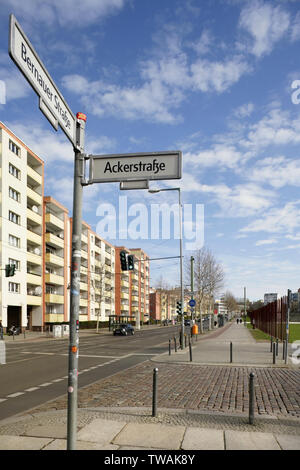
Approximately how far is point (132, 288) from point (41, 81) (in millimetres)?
104705

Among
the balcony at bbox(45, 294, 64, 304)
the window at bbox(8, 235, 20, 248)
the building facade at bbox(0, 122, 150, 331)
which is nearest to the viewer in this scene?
the building facade at bbox(0, 122, 150, 331)

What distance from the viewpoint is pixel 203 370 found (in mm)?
14727

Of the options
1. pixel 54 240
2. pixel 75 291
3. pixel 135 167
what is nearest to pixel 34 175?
pixel 54 240

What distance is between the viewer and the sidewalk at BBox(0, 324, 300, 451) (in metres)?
5.75

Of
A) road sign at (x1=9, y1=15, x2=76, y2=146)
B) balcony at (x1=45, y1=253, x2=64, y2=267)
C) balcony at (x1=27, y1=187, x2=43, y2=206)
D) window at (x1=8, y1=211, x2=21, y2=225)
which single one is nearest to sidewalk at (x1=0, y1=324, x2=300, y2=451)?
road sign at (x1=9, y1=15, x2=76, y2=146)

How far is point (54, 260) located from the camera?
5338 centimetres

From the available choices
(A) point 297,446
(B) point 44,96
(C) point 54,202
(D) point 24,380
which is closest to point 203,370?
(D) point 24,380

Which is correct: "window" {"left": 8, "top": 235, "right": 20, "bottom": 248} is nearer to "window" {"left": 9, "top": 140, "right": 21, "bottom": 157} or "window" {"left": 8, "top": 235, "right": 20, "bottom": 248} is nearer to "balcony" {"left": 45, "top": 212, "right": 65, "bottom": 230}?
"balcony" {"left": 45, "top": 212, "right": 65, "bottom": 230}

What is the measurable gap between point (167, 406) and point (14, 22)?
24.6 ft

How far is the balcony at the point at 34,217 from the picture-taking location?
47719 mm

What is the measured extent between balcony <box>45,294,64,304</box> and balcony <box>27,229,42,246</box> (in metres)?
6.98

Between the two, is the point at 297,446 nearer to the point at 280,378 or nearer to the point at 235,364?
the point at 280,378

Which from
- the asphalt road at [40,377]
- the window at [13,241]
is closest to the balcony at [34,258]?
the window at [13,241]

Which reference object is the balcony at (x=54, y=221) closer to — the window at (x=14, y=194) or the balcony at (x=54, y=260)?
the balcony at (x=54, y=260)
